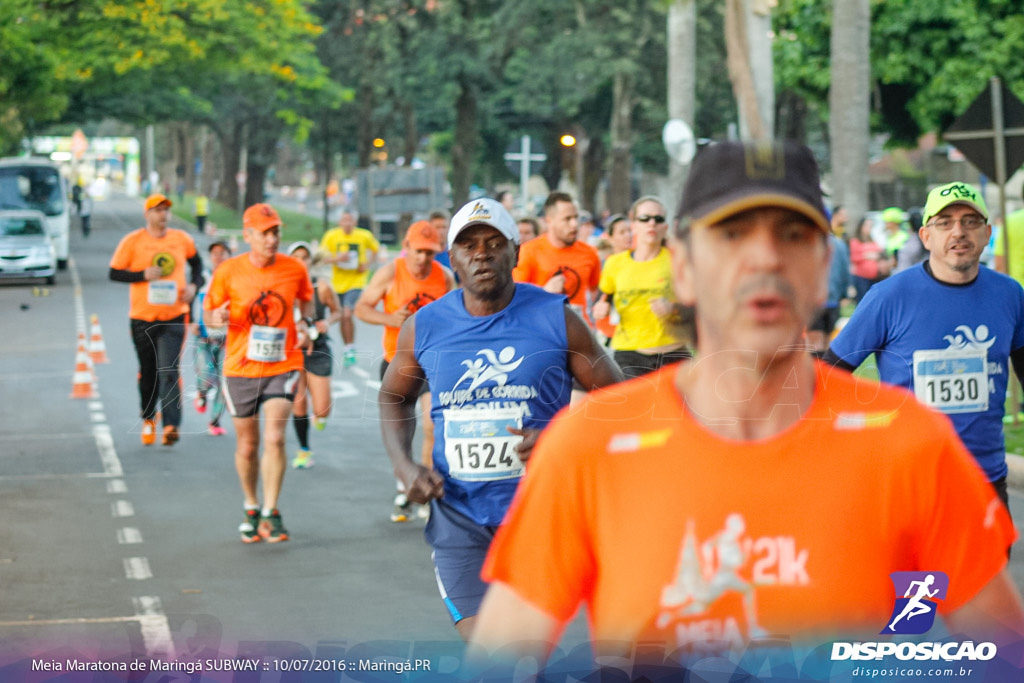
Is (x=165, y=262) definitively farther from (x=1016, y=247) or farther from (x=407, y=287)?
(x=1016, y=247)

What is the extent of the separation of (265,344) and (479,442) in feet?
14.5

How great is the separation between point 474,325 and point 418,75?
43551mm

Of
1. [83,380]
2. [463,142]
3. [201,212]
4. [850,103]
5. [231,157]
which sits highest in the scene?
[231,157]

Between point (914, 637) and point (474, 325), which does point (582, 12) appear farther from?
point (914, 637)

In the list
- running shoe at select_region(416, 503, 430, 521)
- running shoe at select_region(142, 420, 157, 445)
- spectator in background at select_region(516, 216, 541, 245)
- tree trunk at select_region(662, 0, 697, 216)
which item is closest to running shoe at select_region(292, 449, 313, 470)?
running shoe at select_region(142, 420, 157, 445)

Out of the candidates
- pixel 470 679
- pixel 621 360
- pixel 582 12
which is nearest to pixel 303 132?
pixel 582 12

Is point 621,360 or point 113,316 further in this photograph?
point 113,316

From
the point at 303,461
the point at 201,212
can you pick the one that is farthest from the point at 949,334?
the point at 201,212

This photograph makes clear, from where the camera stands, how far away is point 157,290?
523 inches

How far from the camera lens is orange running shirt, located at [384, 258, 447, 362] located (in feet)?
32.9

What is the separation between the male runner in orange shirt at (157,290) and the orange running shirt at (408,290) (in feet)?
10.7

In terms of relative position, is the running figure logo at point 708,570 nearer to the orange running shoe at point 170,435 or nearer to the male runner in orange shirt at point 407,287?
the male runner in orange shirt at point 407,287

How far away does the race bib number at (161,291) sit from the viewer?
13273 mm

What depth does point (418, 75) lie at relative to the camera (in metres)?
48.2
